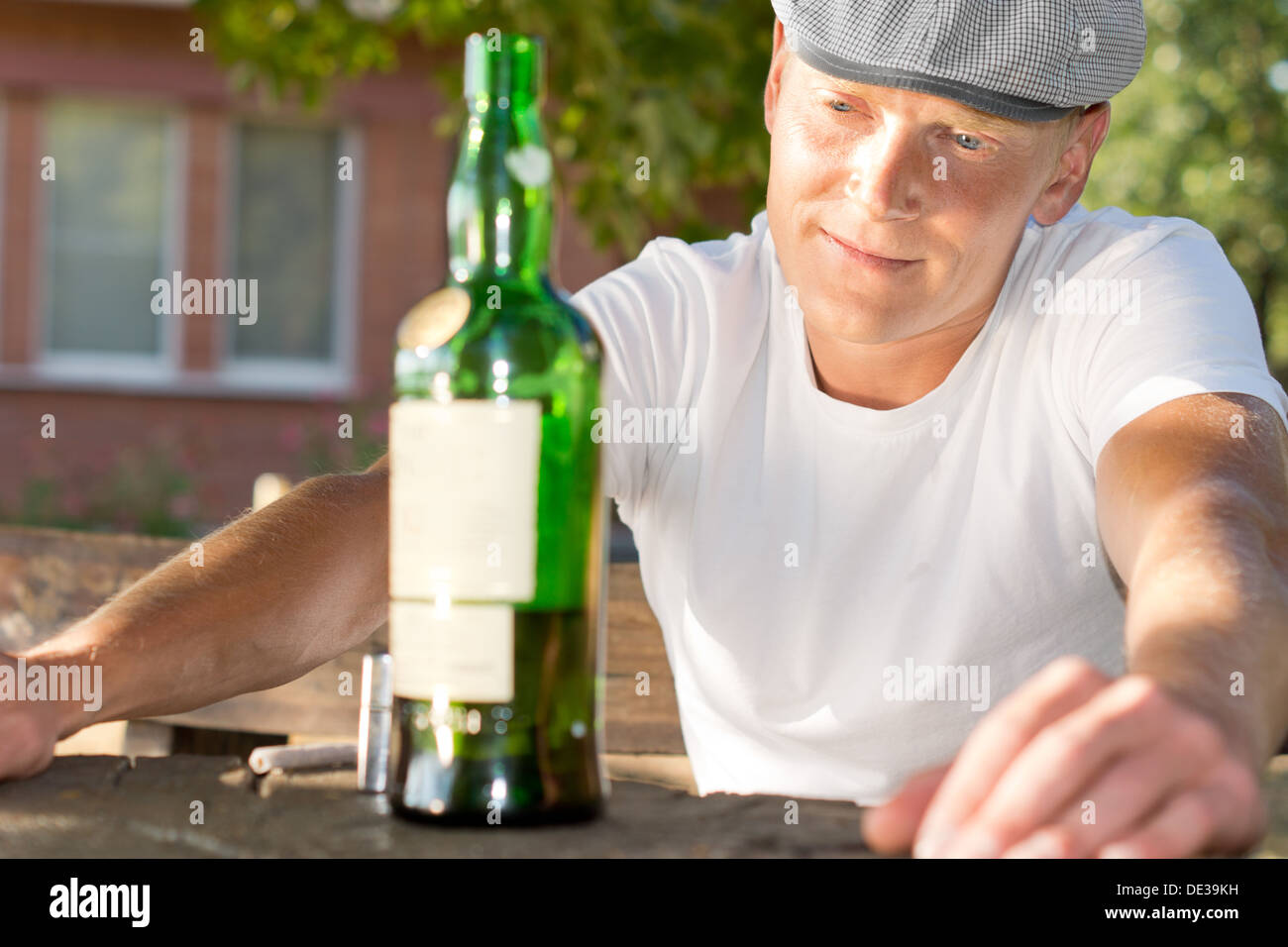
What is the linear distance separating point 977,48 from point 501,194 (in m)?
0.66

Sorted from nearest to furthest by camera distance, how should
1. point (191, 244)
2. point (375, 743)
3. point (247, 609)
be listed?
point (375, 743) → point (247, 609) → point (191, 244)

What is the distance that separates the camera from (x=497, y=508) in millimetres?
993

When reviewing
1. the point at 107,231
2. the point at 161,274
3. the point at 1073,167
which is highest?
the point at 107,231

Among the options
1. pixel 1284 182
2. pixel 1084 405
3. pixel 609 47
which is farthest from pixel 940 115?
pixel 1284 182

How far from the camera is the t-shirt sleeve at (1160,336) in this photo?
1465 mm

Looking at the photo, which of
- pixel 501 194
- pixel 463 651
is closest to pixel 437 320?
pixel 501 194

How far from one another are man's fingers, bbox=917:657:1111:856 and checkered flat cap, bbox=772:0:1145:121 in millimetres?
848

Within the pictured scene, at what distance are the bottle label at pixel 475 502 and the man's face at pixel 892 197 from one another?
71 cm

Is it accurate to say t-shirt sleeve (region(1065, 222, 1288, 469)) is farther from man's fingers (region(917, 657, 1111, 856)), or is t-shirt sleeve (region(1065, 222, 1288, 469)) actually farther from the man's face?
man's fingers (region(917, 657, 1111, 856))

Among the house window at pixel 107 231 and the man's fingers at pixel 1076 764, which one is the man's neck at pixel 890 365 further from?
the house window at pixel 107 231

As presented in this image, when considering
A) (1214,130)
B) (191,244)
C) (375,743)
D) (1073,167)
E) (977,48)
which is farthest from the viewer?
(1214,130)

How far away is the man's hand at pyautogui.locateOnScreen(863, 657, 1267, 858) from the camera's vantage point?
78cm

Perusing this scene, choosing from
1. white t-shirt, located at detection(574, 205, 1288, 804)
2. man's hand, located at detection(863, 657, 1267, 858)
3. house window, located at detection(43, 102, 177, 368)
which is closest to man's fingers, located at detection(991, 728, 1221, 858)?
man's hand, located at detection(863, 657, 1267, 858)

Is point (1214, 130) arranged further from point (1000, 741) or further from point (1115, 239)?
point (1000, 741)
